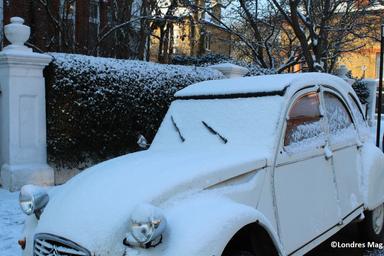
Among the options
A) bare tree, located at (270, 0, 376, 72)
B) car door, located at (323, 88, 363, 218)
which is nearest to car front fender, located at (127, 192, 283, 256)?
car door, located at (323, 88, 363, 218)

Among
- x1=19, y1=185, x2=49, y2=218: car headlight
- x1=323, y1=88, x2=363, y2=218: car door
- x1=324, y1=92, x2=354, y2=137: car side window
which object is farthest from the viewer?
x1=324, y1=92, x2=354, y2=137: car side window

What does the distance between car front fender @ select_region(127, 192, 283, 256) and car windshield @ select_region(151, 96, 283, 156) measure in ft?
2.67

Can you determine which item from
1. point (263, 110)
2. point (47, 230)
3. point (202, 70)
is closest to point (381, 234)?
point (263, 110)

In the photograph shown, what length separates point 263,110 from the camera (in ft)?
13.7

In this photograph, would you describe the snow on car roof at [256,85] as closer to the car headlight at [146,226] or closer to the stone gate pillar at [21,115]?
the car headlight at [146,226]

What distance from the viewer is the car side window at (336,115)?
4.88 m

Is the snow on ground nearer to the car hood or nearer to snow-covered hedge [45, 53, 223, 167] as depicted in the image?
snow-covered hedge [45, 53, 223, 167]

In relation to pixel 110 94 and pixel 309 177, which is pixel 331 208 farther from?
pixel 110 94

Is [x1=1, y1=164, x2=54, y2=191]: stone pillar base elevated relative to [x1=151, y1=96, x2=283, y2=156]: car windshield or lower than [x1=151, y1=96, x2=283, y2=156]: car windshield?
lower

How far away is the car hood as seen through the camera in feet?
9.97

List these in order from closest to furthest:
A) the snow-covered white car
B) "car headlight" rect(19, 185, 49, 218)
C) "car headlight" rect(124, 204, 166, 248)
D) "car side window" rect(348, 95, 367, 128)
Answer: "car headlight" rect(124, 204, 166, 248)
the snow-covered white car
"car headlight" rect(19, 185, 49, 218)
"car side window" rect(348, 95, 367, 128)

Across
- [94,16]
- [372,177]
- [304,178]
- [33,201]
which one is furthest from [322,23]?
[33,201]

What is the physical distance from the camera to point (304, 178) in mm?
4133

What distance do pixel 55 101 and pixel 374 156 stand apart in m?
5.08
